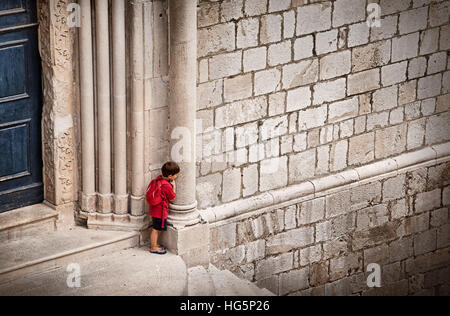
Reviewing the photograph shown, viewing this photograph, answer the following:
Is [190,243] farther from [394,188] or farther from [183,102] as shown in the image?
[394,188]

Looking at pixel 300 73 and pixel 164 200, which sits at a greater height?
pixel 300 73

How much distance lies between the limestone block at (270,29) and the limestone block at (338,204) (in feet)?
5.62

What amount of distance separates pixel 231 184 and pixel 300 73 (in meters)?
1.18

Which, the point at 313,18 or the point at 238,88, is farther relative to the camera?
the point at 313,18

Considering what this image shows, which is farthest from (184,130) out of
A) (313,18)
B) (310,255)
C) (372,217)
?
(372,217)

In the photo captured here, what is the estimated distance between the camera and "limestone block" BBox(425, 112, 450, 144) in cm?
1099

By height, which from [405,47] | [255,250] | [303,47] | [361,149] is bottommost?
[255,250]

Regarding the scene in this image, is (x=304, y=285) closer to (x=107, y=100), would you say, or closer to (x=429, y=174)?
(x=429, y=174)

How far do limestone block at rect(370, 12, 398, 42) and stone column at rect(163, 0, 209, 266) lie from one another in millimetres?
2151

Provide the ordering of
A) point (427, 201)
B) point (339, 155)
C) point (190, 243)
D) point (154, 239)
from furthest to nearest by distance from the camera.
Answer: point (427, 201), point (339, 155), point (190, 243), point (154, 239)

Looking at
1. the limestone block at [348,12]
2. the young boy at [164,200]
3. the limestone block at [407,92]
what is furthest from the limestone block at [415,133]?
the young boy at [164,200]

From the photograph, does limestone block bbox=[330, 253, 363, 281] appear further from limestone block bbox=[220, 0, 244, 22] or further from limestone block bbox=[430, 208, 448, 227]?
limestone block bbox=[220, 0, 244, 22]

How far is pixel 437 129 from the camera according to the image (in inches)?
436

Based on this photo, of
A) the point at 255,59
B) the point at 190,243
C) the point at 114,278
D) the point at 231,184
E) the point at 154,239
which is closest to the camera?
the point at 114,278
